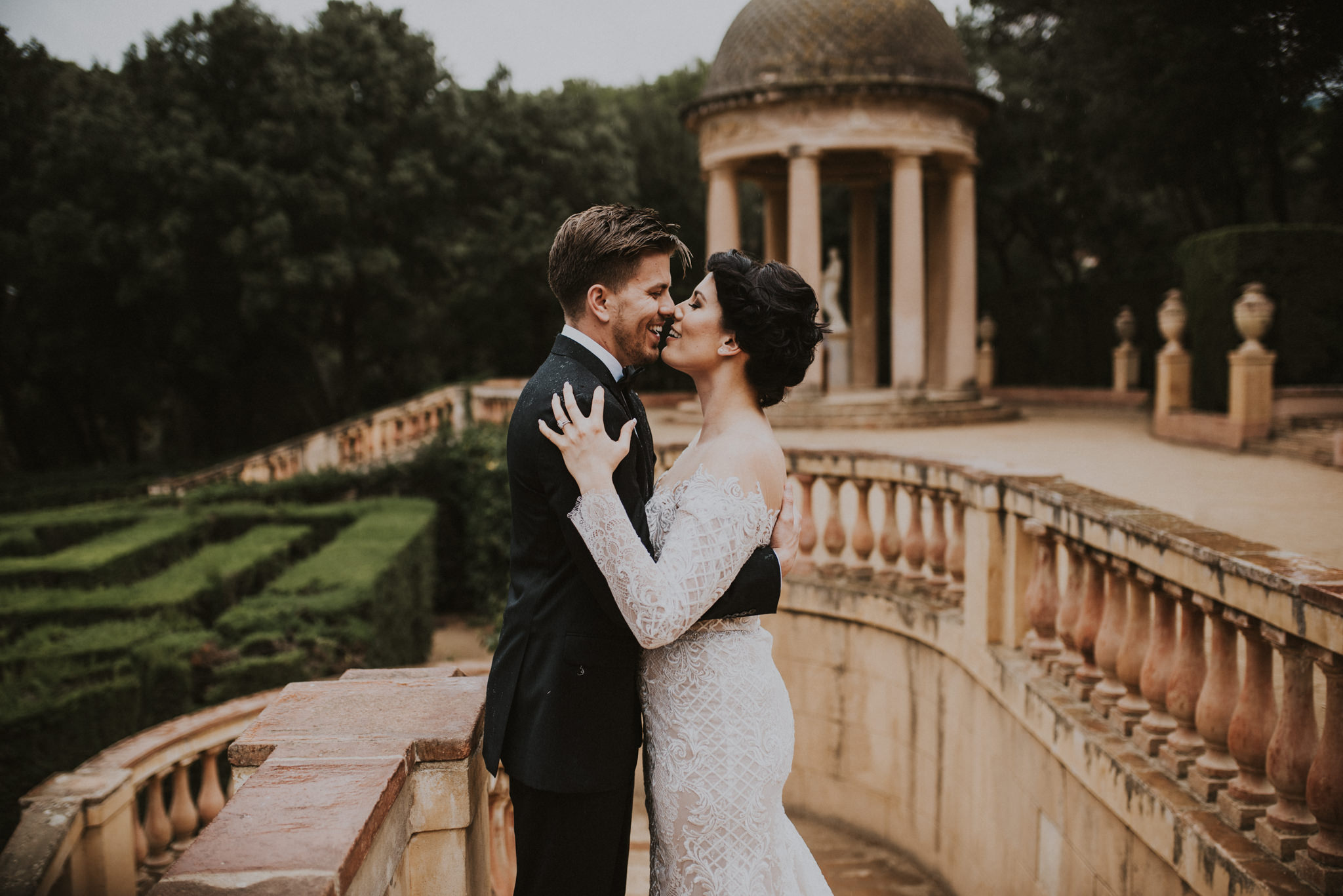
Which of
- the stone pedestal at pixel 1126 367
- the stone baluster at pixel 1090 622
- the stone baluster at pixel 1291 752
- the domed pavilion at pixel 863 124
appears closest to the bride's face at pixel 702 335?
the stone baluster at pixel 1291 752

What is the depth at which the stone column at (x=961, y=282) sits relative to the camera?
1933 cm

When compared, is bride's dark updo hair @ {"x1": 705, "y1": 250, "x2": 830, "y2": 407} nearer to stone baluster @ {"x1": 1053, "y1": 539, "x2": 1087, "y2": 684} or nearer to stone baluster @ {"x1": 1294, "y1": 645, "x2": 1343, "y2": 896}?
stone baluster @ {"x1": 1294, "y1": 645, "x2": 1343, "y2": 896}

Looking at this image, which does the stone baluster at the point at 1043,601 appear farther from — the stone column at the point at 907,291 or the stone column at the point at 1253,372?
the stone column at the point at 907,291

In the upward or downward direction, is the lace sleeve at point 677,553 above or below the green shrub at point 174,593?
above

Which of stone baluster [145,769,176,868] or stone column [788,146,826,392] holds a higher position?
stone column [788,146,826,392]

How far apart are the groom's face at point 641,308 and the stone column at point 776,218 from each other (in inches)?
749

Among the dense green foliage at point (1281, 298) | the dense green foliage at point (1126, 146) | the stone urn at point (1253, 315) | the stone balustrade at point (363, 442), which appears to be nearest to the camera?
the stone urn at point (1253, 315)

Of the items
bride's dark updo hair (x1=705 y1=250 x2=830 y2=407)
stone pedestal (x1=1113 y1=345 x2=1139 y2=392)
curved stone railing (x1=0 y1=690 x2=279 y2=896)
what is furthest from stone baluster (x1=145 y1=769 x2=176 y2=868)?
stone pedestal (x1=1113 y1=345 x2=1139 y2=392)

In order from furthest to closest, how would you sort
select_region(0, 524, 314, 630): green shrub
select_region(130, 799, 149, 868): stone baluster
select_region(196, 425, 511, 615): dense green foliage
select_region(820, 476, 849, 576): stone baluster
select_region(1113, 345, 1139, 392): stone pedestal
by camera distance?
select_region(1113, 345, 1139, 392): stone pedestal, select_region(196, 425, 511, 615): dense green foliage, select_region(0, 524, 314, 630): green shrub, select_region(820, 476, 849, 576): stone baluster, select_region(130, 799, 149, 868): stone baluster

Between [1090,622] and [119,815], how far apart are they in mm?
4703

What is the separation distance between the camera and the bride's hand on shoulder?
2.58m

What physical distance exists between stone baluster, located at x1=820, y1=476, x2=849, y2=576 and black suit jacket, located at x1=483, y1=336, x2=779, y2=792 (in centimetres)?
479

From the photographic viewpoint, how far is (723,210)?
19141mm

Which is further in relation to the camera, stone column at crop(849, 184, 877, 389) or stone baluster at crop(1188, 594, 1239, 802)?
stone column at crop(849, 184, 877, 389)
